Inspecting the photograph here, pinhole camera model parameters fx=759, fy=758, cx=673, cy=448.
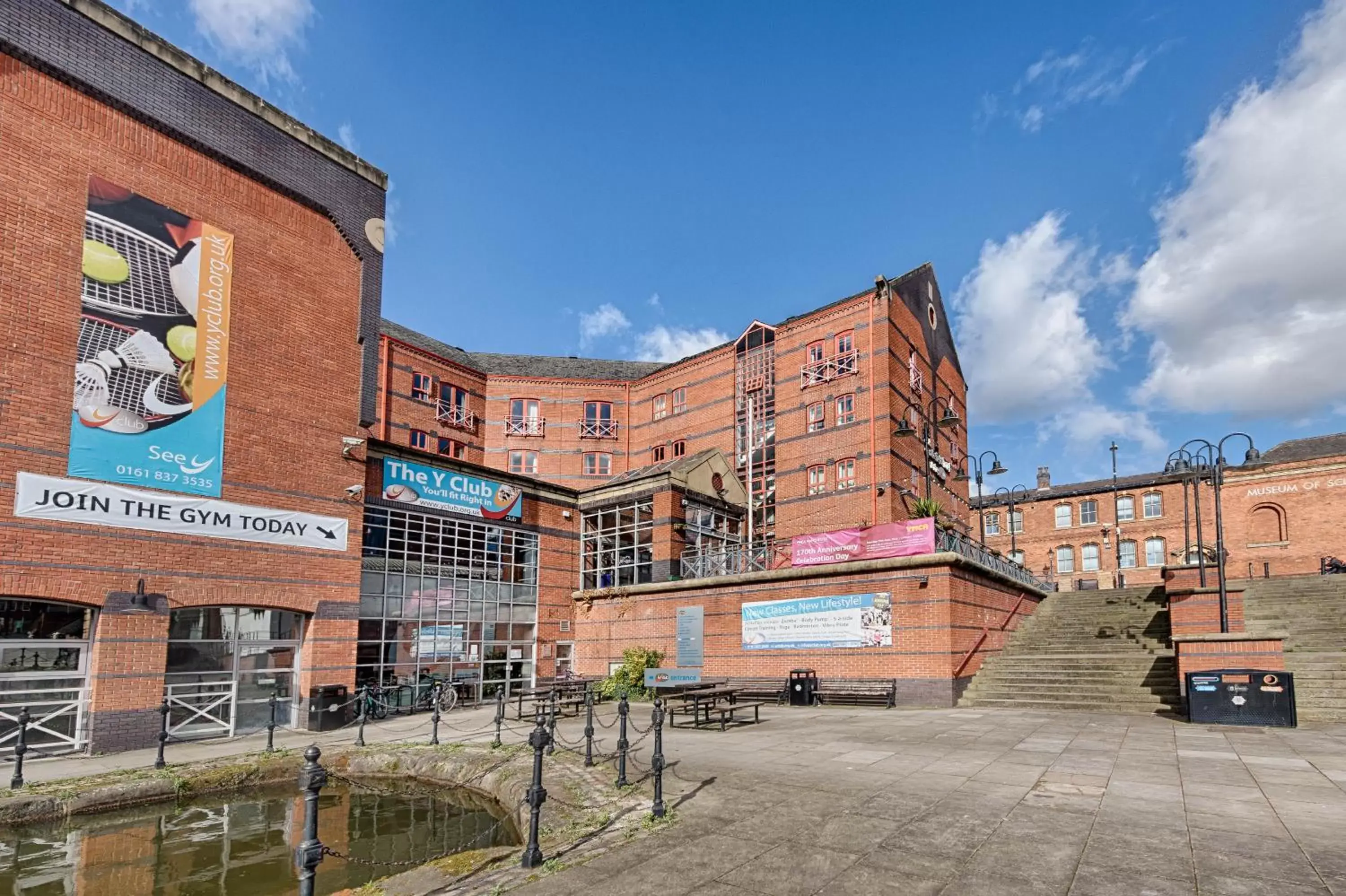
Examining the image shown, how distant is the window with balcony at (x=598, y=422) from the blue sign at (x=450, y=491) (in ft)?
55.9

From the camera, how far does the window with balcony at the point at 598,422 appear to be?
43.2 meters

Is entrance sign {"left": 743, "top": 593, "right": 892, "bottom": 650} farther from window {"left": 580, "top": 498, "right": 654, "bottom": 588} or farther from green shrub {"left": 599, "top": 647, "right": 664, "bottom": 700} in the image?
window {"left": 580, "top": 498, "right": 654, "bottom": 588}

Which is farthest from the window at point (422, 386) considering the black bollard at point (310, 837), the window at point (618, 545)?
the black bollard at point (310, 837)

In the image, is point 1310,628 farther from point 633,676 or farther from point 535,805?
point 535,805

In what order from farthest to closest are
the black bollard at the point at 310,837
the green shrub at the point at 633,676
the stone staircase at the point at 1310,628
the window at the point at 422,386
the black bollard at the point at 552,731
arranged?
the window at the point at 422,386 < the green shrub at the point at 633,676 < the stone staircase at the point at 1310,628 < the black bollard at the point at 552,731 < the black bollard at the point at 310,837

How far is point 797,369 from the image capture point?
3541 centimetres

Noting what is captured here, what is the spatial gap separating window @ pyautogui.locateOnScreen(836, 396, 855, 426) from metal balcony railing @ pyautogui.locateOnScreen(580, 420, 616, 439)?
14532 millimetres

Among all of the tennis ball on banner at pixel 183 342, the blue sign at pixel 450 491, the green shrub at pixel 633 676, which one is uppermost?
the tennis ball on banner at pixel 183 342

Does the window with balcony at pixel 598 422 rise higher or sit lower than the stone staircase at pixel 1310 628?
higher

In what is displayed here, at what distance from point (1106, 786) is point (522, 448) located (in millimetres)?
36366

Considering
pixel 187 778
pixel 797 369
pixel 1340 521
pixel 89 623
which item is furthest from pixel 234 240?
pixel 1340 521

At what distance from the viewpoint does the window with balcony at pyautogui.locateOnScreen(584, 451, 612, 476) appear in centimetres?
4275

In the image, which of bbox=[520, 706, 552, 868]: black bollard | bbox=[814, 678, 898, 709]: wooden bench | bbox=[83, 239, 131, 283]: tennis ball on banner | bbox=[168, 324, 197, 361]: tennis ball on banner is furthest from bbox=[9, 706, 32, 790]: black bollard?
bbox=[814, 678, 898, 709]: wooden bench

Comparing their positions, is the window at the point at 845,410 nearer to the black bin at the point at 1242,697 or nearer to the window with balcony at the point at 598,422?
the window with balcony at the point at 598,422
